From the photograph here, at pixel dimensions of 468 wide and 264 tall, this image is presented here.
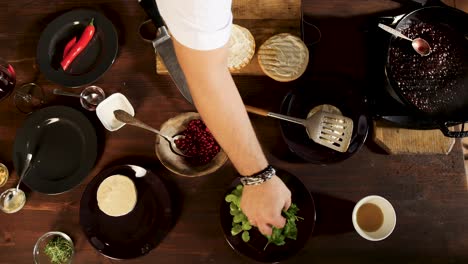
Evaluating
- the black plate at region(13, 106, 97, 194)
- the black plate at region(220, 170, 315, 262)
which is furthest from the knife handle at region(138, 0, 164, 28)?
the black plate at region(220, 170, 315, 262)

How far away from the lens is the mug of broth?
4.85 feet

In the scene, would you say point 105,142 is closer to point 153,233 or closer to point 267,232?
point 153,233

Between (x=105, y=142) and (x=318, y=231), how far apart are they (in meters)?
0.97

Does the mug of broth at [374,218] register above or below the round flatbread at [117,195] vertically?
above

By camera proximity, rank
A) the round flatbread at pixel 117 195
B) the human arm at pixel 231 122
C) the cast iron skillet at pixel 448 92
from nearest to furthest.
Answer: the human arm at pixel 231 122
the cast iron skillet at pixel 448 92
the round flatbread at pixel 117 195

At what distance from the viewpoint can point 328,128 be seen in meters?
1.53

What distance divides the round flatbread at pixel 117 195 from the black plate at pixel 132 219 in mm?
45

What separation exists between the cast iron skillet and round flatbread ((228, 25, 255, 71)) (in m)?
0.55

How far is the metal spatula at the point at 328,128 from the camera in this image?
4.93 ft

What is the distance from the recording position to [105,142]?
5.53 ft

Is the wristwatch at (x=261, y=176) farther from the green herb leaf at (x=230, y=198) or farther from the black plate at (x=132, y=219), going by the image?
the black plate at (x=132, y=219)

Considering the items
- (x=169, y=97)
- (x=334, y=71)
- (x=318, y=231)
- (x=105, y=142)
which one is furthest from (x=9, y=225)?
(x=334, y=71)

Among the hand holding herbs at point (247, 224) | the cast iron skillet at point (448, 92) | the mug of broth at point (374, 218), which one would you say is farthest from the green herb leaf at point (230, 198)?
the cast iron skillet at point (448, 92)

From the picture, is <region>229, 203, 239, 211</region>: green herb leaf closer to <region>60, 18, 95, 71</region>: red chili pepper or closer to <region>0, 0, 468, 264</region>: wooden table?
<region>0, 0, 468, 264</region>: wooden table
